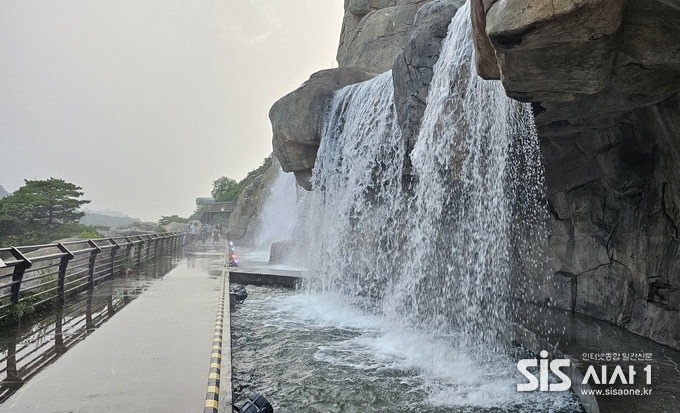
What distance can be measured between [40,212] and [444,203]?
4116 centimetres

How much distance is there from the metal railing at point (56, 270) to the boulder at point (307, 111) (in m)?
6.87

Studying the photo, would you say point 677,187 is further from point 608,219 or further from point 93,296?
point 93,296

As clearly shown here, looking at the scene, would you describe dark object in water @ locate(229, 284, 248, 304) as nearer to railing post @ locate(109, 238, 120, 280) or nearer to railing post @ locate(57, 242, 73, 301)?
railing post @ locate(109, 238, 120, 280)

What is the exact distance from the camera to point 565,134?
876cm

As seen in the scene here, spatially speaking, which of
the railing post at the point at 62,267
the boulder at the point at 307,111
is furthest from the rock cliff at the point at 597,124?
the railing post at the point at 62,267

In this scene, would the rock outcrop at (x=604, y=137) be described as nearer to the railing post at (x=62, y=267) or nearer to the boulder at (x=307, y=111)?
the railing post at (x=62, y=267)

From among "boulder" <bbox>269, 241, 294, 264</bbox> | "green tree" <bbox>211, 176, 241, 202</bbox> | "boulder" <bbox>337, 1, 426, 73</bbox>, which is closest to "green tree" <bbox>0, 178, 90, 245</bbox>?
"boulder" <bbox>269, 241, 294, 264</bbox>

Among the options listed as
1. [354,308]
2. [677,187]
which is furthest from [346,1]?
[677,187]

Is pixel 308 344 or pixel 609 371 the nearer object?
pixel 609 371

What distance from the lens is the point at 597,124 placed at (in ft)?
26.3

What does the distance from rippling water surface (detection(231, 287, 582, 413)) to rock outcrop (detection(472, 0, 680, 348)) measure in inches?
130

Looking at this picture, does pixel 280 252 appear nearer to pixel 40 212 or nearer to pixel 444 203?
pixel 444 203

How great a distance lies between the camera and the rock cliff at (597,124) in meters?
4.75

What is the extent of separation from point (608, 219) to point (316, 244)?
13206mm
